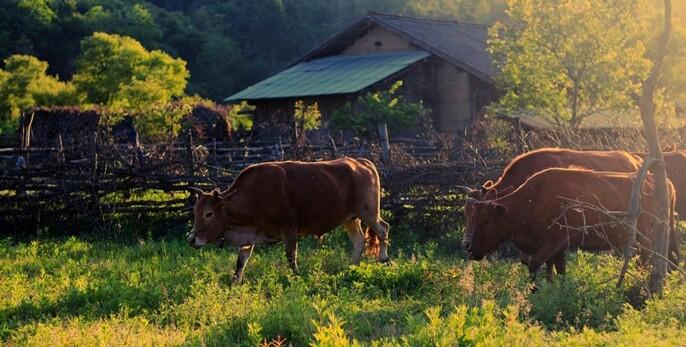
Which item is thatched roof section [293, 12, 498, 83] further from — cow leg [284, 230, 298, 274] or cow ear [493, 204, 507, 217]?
cow ear [493, 204, 507, 217]

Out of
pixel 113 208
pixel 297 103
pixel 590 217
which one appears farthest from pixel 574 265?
pixel 297 103

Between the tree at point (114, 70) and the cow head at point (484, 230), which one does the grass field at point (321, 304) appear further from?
the tree at point (114, 70)

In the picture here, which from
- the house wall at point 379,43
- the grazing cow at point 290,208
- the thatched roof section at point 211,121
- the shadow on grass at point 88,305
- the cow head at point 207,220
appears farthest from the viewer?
the house wall at point 379,43

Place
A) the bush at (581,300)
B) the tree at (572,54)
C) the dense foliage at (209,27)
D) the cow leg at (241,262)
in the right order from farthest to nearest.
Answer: the dense foliage at (209,27) → the tree at (572,54) → the cow leg at (241,262) → the bush at (581,300)

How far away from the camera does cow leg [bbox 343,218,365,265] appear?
Answer: 11.1 meters

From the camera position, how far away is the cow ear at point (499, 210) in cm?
888

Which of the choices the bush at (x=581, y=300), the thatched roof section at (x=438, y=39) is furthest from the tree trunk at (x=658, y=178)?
the thatched roof section at (x=438, y=39)

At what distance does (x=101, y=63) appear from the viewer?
148 ft

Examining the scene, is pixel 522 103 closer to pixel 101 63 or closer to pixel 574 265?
pixel 574 265

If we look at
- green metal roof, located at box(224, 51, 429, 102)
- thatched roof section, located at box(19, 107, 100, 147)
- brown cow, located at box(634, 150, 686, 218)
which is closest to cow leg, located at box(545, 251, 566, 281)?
brown cow, located at box(634, 150, 686, 218)

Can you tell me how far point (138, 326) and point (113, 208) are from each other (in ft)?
20.3

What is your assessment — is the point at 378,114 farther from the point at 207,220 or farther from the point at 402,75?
the point at 207,220

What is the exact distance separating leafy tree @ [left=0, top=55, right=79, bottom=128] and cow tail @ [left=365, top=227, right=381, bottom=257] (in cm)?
3534

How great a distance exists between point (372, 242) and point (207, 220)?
7.76 ft
